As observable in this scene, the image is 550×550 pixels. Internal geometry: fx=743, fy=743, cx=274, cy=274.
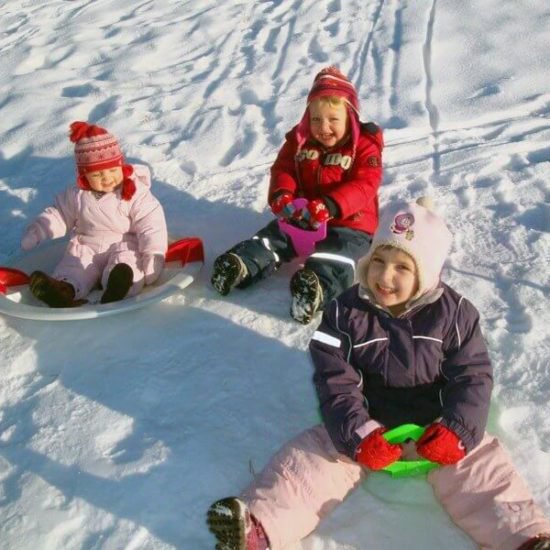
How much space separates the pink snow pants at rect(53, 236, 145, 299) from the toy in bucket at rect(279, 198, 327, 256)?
0.70 metres

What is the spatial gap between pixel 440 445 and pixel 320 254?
1.34 metres

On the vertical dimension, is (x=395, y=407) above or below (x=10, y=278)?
below

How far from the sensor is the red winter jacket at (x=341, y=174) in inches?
134

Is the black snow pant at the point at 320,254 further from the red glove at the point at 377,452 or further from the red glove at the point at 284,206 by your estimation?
the red glove at the point at 377,452

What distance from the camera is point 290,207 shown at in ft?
11.0

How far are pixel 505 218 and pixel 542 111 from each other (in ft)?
4.48

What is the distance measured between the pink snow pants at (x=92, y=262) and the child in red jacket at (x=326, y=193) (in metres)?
0.40

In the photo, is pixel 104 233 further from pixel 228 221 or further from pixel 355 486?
pixel 355 486

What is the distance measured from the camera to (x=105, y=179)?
3.41 metres

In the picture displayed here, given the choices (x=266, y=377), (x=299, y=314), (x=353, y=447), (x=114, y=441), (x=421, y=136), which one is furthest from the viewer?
(x=421, y=136)

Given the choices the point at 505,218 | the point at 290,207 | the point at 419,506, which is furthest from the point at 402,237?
the point at 505,218

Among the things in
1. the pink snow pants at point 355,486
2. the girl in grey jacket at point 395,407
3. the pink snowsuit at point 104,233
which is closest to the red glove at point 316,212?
the pink snowsuit at point 104,233

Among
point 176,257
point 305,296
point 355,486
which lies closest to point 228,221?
point 176,257

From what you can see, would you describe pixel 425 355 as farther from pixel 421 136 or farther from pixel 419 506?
pixel 421 136
